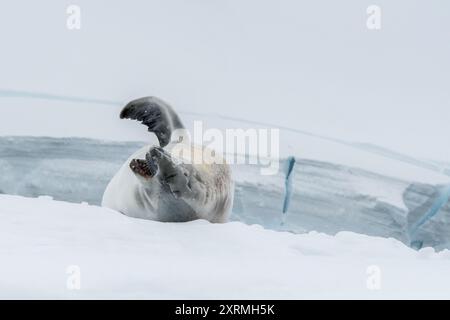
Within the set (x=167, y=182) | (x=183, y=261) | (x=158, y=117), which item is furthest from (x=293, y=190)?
(x=183, y=261)

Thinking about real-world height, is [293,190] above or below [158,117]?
below

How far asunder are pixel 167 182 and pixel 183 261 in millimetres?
463

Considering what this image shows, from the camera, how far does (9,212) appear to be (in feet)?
5.67

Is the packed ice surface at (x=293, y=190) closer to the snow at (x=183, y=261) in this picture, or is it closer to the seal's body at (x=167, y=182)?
the seal's body at (x=167, y=182)

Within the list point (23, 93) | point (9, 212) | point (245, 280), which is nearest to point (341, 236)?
point (245, 280)

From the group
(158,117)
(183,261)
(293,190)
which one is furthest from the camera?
(293,190)

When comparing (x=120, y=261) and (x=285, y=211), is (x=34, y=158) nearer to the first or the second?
(x=285, y=211)

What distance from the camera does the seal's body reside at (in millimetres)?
1675

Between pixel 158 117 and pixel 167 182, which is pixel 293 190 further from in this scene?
pixel 167 182

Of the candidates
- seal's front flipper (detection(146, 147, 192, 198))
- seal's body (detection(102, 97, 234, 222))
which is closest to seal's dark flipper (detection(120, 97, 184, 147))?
seal's body (detection(102, 97, 234, 222))

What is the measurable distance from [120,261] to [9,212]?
0.65 metres

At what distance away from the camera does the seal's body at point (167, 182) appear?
5.49 feet

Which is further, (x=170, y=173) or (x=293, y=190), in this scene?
(x=293, y=190)

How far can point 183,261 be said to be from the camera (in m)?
1.29
